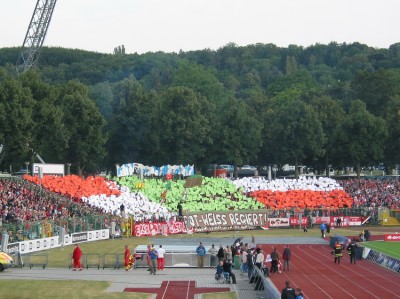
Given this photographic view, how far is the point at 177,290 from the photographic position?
40.3 meters

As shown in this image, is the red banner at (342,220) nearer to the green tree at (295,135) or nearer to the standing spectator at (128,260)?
the green tree at (295,135)

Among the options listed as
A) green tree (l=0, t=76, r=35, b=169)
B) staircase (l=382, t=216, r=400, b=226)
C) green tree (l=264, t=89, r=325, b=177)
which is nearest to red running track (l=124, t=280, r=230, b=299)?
green tree (l=0, t=76, r=35, b=169)

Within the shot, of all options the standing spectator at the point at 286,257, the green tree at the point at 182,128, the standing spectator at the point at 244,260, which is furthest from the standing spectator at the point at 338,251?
the green tree at the point at 182,128

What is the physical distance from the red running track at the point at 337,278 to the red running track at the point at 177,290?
3532mm

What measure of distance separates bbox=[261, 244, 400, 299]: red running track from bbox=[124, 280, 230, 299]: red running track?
353cm

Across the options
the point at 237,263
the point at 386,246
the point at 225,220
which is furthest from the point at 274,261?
the point at 225,220

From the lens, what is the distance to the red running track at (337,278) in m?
39.6

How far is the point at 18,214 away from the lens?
64.3 m

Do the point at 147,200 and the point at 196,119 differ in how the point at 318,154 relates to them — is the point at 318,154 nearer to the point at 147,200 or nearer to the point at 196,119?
the point at 196,119

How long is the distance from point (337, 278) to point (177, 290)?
9.32 m

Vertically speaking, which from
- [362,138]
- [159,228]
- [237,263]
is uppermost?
[362,138]

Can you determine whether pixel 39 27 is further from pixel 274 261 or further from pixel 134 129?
pixel 274 261

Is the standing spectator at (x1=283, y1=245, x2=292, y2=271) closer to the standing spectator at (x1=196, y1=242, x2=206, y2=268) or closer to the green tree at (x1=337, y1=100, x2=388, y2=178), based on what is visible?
the standing spectator at (x1=196, y1=242, x2=206, y2=268)

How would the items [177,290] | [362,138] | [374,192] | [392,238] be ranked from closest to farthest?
[177,290]
[392,238]
[374,192]
[362,138]
